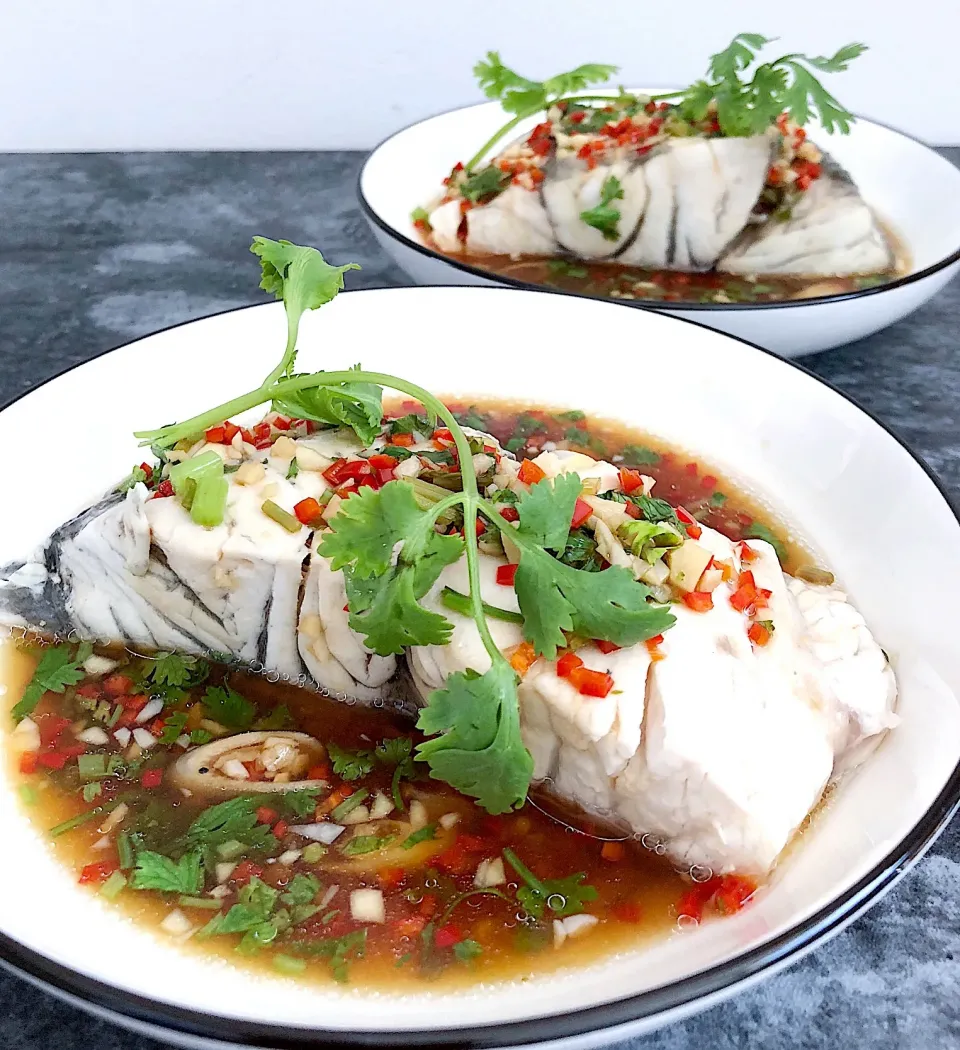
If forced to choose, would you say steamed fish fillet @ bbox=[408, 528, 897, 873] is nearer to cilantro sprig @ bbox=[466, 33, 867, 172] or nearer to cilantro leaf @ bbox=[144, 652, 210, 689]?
cilantro leaf @ bbox=[144, 652, 210, 689]

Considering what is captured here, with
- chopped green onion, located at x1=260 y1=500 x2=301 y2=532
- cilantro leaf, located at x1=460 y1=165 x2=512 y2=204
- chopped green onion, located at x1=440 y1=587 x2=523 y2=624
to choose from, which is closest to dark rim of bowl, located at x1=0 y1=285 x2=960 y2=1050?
chopped green onion, located at x1=440 y1=587 x2=523 y2=624

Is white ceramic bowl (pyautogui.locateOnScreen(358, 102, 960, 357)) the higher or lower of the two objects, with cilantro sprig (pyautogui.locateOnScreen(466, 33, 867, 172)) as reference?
lower

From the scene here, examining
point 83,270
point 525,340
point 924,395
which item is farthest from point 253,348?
point 924,395

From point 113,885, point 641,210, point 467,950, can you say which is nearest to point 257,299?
point 641,210

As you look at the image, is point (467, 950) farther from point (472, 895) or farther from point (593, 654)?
point (593, 654)

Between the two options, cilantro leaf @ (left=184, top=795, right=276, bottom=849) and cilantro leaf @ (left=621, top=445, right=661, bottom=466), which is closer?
cilantro leaf @ (left=184, top=795, right=276, bottom=849)

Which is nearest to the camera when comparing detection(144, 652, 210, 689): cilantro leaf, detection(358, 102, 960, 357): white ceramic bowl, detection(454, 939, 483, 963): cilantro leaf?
detection(454, 939, 483, 963): cilantro leaf
